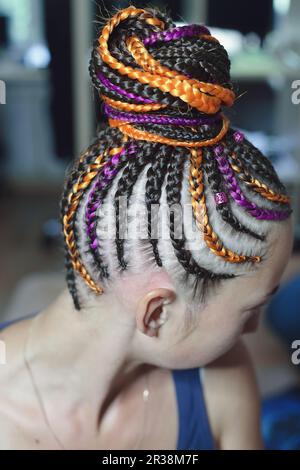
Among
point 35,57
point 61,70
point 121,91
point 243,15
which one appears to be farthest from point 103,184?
point 35,57

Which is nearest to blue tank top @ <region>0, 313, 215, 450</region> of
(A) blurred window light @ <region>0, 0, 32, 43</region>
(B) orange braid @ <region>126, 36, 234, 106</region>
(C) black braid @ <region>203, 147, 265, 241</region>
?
(C) black braid @ <region>203, 147, 265, 241</region>

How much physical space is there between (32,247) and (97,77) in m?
2.45

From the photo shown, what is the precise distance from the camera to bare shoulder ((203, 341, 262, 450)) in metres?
0.94

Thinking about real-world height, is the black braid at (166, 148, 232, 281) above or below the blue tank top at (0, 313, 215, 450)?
above

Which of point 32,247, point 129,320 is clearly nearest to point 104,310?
point 129,320

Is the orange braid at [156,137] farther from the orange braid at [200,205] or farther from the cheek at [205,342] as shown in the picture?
the cheek at [205,342]

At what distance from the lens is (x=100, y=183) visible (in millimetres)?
671

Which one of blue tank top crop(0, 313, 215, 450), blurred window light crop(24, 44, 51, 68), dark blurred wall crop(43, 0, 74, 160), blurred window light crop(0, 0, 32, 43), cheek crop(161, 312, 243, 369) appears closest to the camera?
cheek crop(161, 312, 243, 369)

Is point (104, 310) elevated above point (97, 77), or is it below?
below

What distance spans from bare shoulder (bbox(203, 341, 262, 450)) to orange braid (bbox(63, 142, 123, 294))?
12.3 inches

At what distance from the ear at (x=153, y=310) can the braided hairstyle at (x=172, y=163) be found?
0.03 metres

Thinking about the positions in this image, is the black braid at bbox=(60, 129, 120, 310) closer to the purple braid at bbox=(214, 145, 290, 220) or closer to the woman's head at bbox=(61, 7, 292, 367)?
the woman's head at bbox=(61, 7, 292, 367)

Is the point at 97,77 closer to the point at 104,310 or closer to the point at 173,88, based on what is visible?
the point at 173,88

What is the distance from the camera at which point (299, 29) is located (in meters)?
2.89
